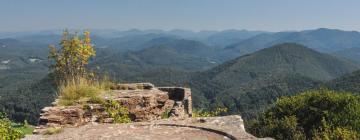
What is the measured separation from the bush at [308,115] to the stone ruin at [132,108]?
4893mm

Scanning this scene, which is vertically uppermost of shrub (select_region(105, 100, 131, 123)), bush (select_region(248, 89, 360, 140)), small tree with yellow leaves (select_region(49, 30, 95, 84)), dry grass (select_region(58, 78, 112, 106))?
small tree with yellow leaves (select_region(49, 30, 95, 84))

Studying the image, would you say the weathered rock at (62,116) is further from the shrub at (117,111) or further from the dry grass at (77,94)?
the shrub at (117,111)

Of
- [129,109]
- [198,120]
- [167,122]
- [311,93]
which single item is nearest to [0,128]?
[129,109]

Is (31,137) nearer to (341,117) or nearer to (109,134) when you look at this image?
(109,134)

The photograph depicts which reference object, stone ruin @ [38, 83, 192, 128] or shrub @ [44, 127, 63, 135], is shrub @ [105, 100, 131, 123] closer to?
stone ruin @ [38, 83, 192, 128]

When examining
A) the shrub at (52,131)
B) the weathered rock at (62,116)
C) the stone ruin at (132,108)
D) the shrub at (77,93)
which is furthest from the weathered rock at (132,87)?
the shrub at (52,131)

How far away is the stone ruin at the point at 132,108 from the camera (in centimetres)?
1175

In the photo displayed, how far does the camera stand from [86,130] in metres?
10.1

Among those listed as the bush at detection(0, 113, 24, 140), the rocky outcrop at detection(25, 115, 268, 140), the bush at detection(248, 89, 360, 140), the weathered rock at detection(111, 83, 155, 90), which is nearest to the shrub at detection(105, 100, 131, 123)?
the rocky outcrop at detection(25, 115, 268, 140)

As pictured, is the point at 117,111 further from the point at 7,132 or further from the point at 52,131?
the point at 52,131

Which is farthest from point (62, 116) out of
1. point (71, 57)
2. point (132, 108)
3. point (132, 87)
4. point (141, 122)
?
point (71, 57)

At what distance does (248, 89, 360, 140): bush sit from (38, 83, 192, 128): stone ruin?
4893 mm

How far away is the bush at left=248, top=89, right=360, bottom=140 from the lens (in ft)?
58.9

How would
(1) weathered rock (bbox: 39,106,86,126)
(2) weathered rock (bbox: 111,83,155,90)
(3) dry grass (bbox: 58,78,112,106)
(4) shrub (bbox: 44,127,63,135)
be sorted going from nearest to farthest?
(4) shrub (bbox: 44,127,63,135) < (1) weathered rock (bbox: 39,106,86,126) < (3) dry grass (bbox: 58,78,112,106) < (2) weathered rock (bbox: 111,83,155,90)
